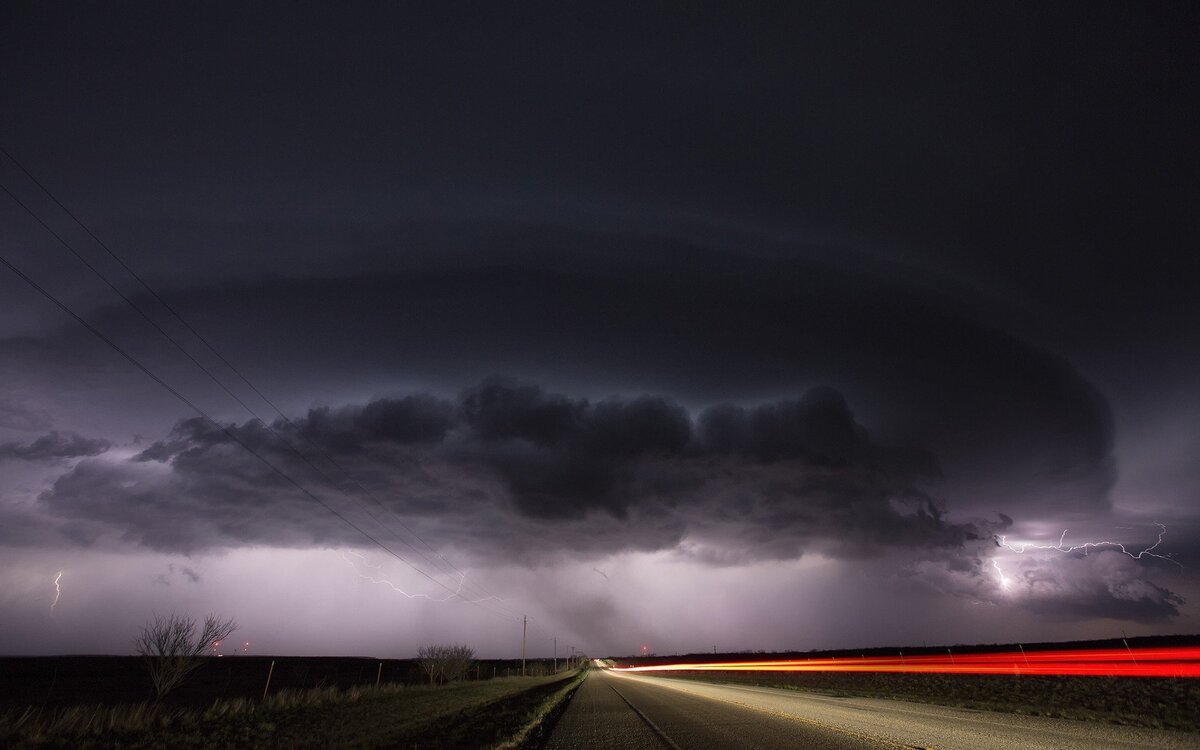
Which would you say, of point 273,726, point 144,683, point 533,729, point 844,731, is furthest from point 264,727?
point 144,683

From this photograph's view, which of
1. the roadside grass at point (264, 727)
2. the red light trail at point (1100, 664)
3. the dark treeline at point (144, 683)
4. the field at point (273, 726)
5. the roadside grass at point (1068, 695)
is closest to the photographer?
the roadside grass at point (264, 727)

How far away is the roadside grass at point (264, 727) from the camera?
15.3m

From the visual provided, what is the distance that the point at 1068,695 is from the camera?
91.8 ft

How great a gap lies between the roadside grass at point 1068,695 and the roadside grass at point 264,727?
20816mm

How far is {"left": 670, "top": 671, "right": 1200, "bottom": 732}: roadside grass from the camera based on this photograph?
65.9 ft

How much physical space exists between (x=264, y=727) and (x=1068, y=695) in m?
36.3

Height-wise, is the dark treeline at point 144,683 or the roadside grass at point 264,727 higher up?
the roadside grass at point 264,727

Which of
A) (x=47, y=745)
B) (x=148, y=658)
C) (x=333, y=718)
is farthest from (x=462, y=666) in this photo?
(x=47, y=745)

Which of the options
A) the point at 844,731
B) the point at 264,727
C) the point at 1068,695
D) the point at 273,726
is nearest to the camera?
the point at 844,731

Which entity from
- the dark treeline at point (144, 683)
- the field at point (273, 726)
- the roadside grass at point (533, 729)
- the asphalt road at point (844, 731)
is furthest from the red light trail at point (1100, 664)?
the dark treeline at point (144, 683)

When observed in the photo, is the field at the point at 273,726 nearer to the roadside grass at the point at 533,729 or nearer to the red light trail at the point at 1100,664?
the roadside grass at the point at 533,729

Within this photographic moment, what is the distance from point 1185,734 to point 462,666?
62.2 m

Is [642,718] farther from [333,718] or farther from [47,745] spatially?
[47,745]

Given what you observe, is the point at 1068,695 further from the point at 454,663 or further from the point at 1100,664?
the point at 454,663
